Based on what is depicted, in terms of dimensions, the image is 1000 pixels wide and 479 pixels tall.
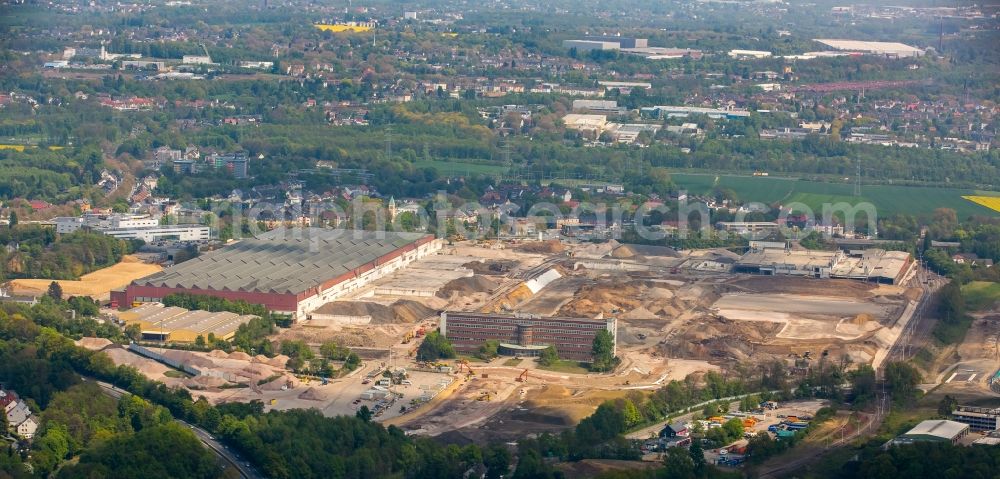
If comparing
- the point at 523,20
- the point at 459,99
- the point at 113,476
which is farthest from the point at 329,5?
the point at 113,476

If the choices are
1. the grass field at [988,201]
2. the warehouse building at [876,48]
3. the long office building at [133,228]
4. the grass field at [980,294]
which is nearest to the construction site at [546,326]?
the grass field at [980,294]

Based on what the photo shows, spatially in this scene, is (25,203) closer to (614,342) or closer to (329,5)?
(614,342)

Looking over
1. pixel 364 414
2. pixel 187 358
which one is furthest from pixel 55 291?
pixel 364 414

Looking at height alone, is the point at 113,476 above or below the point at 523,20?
above

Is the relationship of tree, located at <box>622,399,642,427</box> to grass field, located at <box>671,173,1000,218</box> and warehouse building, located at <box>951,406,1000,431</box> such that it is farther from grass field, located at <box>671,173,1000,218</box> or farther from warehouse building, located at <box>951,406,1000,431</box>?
grass field, located at <box>671,173,1000,218</box>

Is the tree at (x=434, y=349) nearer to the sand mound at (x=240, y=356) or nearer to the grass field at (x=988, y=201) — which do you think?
the sand mound at (x=240, y=356)
